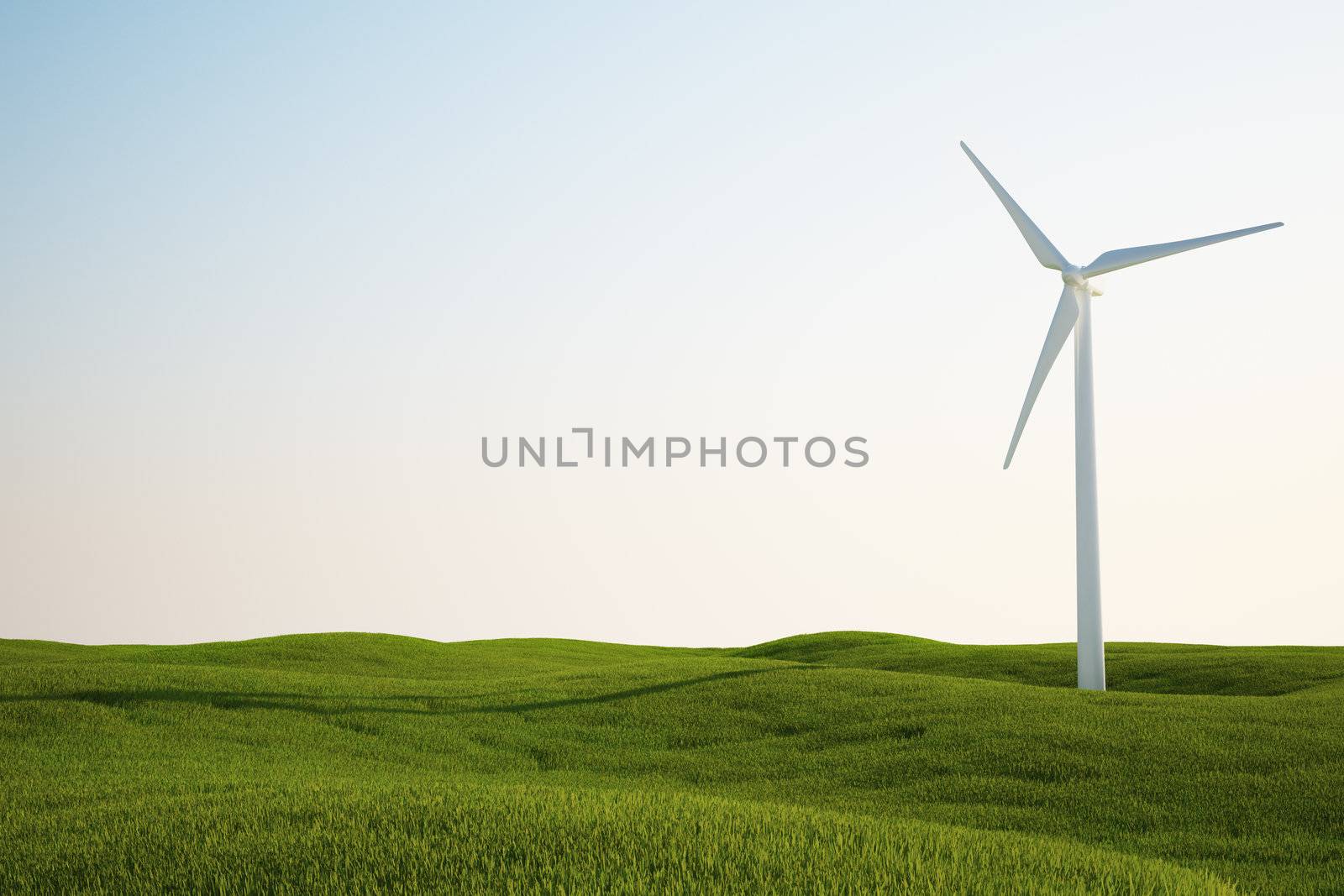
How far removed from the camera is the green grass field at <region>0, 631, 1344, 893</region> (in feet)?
32.8

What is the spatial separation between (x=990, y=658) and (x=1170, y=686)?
8394mm

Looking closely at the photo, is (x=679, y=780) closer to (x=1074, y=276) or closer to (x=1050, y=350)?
(x=1050, y=350)

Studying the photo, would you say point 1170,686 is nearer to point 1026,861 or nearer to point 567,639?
point 1026,861

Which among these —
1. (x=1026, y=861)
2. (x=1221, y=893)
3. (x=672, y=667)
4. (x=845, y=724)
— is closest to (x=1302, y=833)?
(x=1221, y=893)

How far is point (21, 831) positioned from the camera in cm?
1270

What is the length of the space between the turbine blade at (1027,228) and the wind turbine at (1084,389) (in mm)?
27

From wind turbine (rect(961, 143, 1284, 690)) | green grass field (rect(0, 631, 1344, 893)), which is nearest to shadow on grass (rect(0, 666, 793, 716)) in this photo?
green grass field (rect(0, 631, 1344, 893))

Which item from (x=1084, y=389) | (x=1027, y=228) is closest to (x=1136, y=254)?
(x=1027, y=228)

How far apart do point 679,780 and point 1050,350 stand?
1889 cm

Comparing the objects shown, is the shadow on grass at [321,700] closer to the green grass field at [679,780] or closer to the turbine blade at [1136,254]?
the green grass field at [679,780]

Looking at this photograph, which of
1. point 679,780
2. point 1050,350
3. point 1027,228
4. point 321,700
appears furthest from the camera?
point 1027,228

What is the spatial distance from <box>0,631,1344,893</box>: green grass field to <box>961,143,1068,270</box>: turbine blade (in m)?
13.6

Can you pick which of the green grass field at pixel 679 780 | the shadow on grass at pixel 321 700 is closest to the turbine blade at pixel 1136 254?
the green grass field at pixel 679 780

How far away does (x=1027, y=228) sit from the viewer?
33.8 metres
